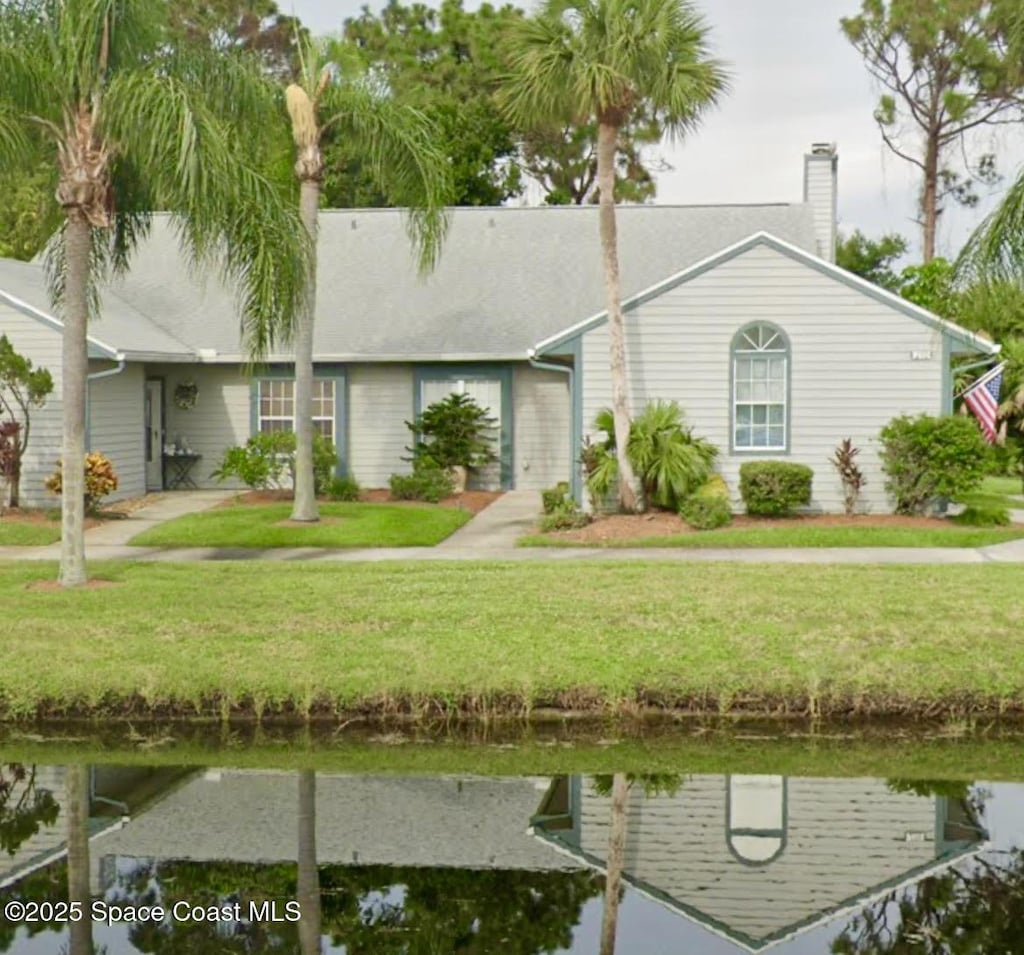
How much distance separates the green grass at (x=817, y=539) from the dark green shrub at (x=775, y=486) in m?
1.20

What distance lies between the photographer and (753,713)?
42.0ft

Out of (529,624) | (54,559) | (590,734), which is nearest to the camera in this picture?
(590,734)

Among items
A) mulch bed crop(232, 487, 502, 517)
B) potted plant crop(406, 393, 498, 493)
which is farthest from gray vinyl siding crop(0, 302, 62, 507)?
potted plant crop(406, 393, 498, 493)

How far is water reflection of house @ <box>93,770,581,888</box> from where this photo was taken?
977 cm

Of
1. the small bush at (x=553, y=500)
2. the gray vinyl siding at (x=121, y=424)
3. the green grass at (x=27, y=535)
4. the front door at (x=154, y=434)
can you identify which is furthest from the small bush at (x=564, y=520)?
the front door at (x=154, y=434)

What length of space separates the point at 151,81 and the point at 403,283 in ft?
49.2

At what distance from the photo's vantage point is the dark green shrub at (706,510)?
21828 mm

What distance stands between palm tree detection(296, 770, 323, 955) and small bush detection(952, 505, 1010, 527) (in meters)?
13.1

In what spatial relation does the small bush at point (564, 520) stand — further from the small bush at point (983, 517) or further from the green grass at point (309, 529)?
the small bush at point (983, 517)

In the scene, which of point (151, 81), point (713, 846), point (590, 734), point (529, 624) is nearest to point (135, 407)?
point (151, 81)

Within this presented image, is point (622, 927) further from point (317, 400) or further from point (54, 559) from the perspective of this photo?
point (317, 400)

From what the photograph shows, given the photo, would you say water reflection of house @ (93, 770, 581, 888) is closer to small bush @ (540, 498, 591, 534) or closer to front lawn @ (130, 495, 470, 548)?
front lawn @ (130, 495, 470, 548)

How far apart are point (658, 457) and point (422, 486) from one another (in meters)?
4.80

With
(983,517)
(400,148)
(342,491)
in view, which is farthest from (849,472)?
(342,491)
